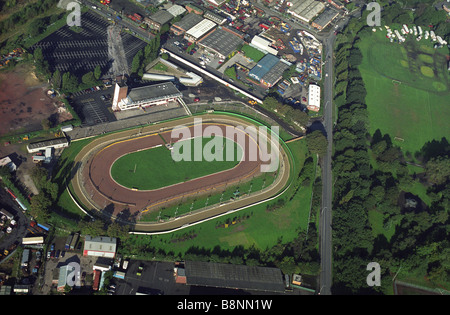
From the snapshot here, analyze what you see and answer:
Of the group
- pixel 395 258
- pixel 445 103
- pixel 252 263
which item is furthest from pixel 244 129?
pixel 445 103

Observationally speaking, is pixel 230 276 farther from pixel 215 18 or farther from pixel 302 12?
pixel 302 12

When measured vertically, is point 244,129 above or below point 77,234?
above

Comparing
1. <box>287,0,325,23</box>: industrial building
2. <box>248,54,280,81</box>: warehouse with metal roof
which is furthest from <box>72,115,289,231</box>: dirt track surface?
<box>287,0,325,23</box>: industrial building

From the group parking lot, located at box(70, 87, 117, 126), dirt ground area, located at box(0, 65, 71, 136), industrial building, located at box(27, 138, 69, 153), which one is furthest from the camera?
parking lot, located at box(70, 87, 117, 126)

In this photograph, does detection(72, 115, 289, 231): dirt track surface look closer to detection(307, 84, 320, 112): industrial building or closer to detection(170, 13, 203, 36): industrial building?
detection(307, 84, 320, 112): industrial building

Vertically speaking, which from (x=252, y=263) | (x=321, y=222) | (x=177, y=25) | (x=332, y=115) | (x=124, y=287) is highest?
(x=177, y=25)

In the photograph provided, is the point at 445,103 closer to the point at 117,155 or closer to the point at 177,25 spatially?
the point at 177,25

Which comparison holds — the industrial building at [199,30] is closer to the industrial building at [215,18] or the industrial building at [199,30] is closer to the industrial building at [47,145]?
the industrial building at [215,18]
